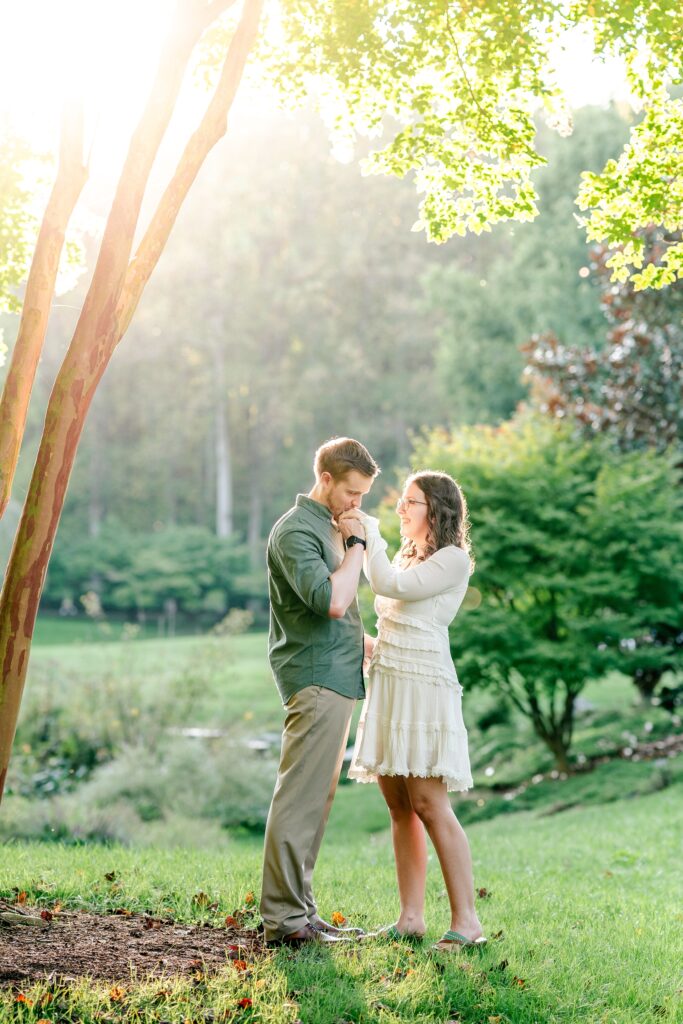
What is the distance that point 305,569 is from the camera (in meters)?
4.79

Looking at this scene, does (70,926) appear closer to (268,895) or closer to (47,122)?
(268,895)

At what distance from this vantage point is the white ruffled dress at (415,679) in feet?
16.2

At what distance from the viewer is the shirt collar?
5047 millimetres

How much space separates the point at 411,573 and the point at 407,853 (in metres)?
1.30

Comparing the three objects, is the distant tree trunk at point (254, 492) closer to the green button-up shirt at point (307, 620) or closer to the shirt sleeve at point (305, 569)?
the green button-up shirt at point (307, 620)

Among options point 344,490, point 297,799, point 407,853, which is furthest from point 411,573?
point 407,853

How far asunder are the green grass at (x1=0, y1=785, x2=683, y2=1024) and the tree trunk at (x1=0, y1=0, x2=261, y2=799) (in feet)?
4.39

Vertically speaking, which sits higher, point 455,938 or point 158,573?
point 158,573

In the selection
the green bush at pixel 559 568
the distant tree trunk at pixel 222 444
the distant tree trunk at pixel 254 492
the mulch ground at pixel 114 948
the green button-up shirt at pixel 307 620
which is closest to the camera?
the mulch ground at pixel 114 948

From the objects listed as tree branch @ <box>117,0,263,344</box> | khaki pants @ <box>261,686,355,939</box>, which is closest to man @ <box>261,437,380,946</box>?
khaki pants @ <box>261,686,355,939</box>

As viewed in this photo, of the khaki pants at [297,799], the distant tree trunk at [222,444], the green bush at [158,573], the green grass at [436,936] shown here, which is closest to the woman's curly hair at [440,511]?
the khaki pants at [297,799]

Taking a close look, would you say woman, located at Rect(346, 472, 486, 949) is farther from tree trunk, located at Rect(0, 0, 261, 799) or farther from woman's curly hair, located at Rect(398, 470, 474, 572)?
tree trunk, located at Rect(0, 0, 261, 799)

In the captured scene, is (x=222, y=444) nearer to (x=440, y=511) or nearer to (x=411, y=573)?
(x=440, y=511)

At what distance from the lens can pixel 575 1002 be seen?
181 inches
